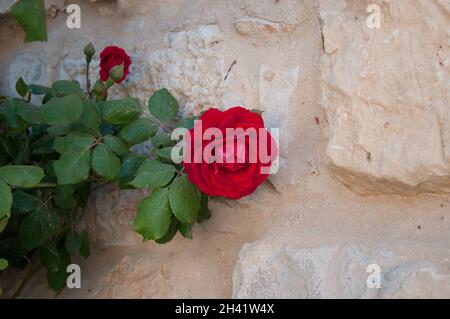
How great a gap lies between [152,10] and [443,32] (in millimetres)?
507

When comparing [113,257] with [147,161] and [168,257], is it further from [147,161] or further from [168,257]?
[147,161]

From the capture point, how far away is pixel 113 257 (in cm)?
117

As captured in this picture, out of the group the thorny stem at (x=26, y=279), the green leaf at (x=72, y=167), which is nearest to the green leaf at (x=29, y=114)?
the green leaf at (x=72, y=167)

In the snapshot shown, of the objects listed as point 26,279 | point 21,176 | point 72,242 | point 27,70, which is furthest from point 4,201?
point 27,70

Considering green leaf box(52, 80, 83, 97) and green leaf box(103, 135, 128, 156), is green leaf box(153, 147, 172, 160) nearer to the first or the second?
green leaf box(103, 135, 128, 156)

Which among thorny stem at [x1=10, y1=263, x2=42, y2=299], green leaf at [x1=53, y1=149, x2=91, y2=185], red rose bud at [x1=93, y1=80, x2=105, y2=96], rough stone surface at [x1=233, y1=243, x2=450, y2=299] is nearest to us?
rough stone surface at [x1=233, y1=243, x2=450, y2=299]

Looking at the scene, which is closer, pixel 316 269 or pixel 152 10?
pixel 316 269

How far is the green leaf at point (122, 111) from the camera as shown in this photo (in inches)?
40.4

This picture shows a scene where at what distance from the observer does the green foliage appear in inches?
37.4

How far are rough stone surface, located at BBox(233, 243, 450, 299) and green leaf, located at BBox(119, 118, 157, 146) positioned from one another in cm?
22

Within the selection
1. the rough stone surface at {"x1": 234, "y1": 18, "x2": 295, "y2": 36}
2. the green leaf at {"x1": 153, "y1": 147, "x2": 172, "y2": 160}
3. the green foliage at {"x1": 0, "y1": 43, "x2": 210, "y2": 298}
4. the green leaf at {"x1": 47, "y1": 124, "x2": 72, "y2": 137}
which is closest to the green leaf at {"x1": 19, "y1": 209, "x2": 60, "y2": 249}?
the green foliage at {"x1": 0, "y1": 43, "x2": 210, "y2": 298}

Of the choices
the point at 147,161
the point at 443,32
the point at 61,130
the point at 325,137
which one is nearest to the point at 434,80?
the point at 443,32

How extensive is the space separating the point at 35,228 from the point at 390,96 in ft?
1.89
